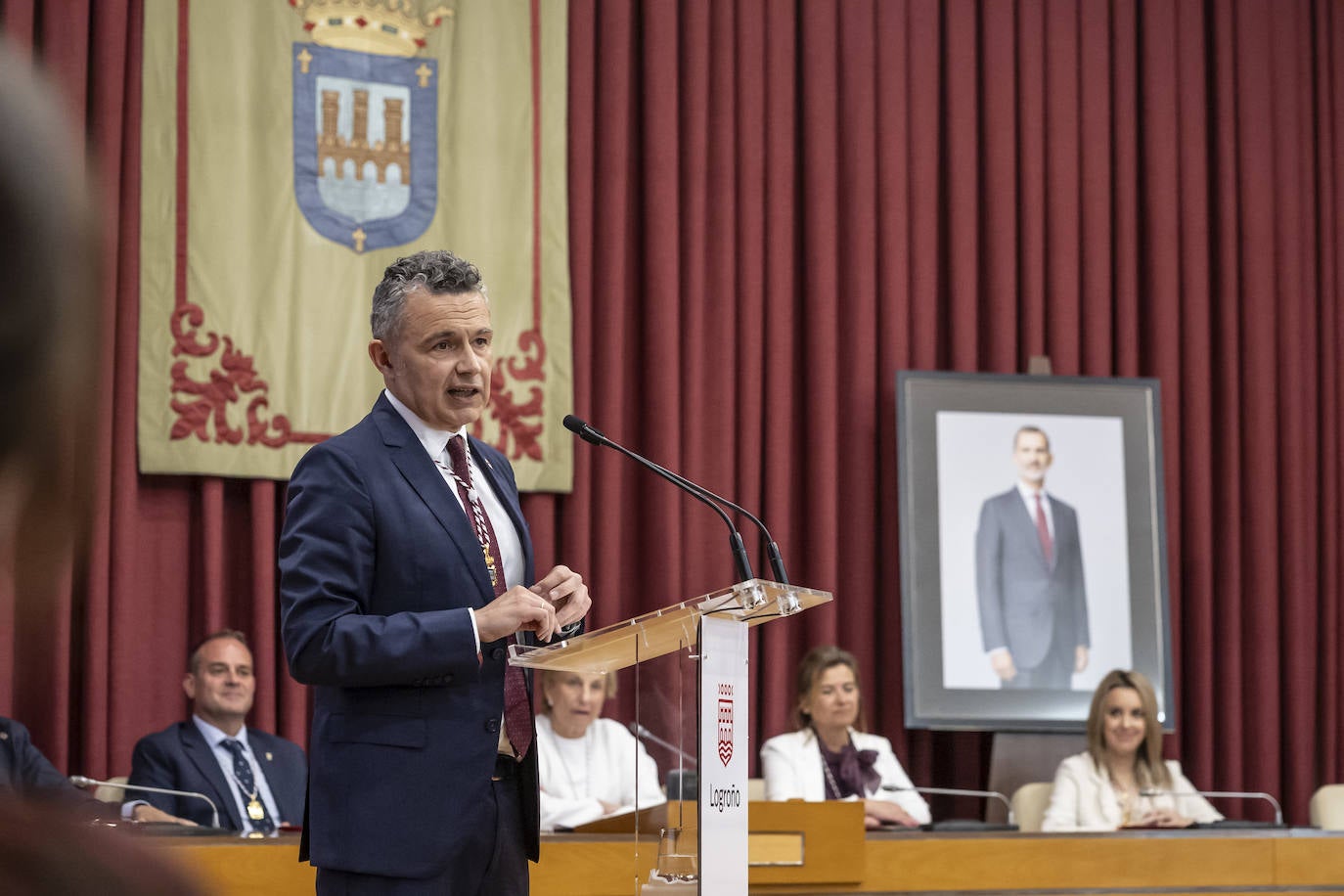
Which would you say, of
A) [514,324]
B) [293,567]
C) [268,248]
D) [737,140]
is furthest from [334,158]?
[293,567]

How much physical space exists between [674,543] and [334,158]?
71.2 inches

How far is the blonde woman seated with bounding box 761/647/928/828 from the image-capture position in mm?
5188

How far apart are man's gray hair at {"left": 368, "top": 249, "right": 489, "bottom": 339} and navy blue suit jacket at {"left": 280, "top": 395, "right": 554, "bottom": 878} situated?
0.66ft

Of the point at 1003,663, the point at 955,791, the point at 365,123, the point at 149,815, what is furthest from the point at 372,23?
the point at 955,791

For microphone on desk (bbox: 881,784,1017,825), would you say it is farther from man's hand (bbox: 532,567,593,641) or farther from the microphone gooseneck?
man's hand (bbox: 532,567,593,641)

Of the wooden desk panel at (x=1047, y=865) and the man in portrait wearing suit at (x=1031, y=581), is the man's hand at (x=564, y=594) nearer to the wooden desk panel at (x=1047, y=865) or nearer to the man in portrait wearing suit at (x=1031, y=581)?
the wooden desk panel at (x=1047, y=865)

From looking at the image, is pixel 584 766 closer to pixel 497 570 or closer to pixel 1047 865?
pixel 1047 865

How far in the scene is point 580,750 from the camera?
502cm

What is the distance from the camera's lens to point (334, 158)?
5785 millimetres

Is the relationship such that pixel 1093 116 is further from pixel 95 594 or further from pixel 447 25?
pixel 95 594

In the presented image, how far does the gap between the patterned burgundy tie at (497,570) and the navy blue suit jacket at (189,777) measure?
2.73 m

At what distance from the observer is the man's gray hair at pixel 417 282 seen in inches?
93.6

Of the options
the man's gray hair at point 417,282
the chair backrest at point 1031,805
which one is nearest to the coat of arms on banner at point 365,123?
the chair backrest at point 1031,805

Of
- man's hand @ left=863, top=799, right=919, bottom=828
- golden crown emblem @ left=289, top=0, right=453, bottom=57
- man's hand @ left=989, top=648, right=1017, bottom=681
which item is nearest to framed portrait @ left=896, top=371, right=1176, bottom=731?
man's hand @ left=989, top=648, right=1017, bottom=681
